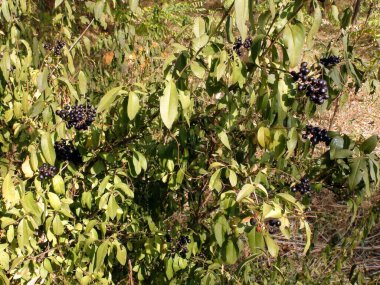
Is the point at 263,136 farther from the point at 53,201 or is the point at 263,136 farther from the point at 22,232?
the point at 22,232

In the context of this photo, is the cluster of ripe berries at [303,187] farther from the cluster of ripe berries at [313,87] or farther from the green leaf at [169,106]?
the green leaf at [169,106]

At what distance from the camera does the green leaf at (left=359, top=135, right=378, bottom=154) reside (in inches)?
59.9

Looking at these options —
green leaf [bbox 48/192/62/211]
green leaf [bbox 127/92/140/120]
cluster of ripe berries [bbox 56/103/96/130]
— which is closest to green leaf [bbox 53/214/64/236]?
green leaf [bbox 48/192/62/211]

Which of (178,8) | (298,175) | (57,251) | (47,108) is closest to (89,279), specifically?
(57,251)

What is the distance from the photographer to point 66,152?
2.03m

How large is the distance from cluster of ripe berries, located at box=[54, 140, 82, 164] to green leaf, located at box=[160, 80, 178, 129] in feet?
2.99

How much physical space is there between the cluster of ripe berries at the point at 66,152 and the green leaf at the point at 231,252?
2.72 ft

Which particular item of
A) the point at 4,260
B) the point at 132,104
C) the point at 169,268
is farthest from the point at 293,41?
the point at 4,260

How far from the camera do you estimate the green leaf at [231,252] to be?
165 centimetres

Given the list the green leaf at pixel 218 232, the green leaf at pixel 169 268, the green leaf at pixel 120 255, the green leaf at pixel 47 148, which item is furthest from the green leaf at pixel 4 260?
the green leaf at pixel 218 232

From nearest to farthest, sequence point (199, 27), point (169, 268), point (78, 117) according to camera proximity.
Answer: point (199, 27), point (78, 117), point (169, 268)

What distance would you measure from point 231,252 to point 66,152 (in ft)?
2.92

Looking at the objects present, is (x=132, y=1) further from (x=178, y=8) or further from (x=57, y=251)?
(x=178, y=8)

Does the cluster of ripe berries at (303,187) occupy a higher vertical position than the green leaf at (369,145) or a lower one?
lower
